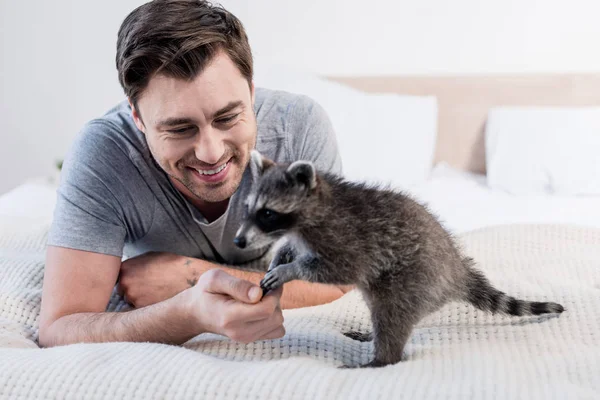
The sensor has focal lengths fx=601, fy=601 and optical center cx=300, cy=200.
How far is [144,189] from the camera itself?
186 centimetres

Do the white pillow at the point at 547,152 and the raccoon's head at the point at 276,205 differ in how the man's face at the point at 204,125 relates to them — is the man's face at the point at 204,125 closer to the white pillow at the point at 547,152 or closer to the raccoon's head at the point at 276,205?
the raccoon's head at the point at 276,205

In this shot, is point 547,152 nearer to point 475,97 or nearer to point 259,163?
point 475,97

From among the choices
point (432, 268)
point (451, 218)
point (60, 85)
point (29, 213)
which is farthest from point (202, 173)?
point (60, 85)

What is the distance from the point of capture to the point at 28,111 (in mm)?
4656

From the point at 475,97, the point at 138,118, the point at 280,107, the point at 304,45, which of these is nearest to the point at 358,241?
the point at 138,118

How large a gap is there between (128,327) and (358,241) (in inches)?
26.4

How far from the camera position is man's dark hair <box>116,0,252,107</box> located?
1513 mm

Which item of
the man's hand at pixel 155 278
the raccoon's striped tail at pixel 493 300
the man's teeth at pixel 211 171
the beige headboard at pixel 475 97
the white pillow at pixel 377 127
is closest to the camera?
the raccoon's striped tail at pixel 493 300

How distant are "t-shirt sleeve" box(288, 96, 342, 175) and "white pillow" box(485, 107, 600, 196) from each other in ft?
5.46

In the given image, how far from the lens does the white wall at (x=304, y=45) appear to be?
3850 millimetres

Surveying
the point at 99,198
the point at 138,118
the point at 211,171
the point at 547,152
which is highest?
the point at 138,118

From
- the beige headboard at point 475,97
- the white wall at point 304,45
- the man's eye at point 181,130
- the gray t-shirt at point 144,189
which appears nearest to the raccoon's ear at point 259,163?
the man's eye at point 181,130

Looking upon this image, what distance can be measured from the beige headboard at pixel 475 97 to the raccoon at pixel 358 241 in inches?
106

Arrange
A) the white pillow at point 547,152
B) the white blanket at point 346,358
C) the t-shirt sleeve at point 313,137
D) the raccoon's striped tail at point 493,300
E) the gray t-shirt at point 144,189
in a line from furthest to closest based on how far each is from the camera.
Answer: the white pillow at point 547,152
the t-shirt sleeve at point 313,137
the gray t-shirt at point 144,189
the raccoon's striped tail at point 493,300
the white blanket at point 346,358
